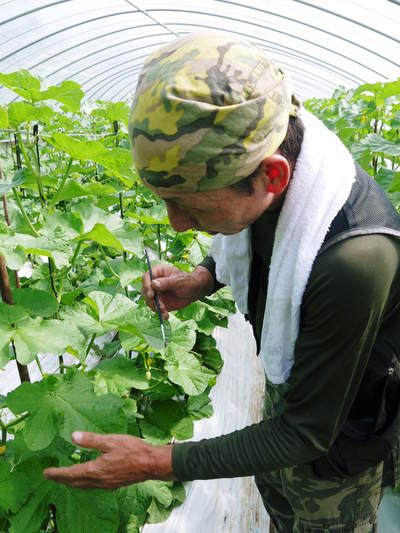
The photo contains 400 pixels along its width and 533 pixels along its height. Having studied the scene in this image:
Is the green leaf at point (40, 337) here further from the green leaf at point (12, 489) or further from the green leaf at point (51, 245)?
the green leaf at point (12, 489)

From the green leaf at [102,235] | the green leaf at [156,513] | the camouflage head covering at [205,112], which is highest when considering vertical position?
the camouflage head covering at [205,112]

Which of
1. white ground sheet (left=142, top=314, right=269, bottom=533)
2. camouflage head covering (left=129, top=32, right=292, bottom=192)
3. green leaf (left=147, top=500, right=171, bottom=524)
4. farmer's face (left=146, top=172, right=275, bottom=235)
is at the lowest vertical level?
white ground sheet (left=142, top=314, right=269, bottom=533)

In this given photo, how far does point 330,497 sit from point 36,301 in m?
0.96

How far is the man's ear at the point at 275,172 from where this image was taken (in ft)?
2.81

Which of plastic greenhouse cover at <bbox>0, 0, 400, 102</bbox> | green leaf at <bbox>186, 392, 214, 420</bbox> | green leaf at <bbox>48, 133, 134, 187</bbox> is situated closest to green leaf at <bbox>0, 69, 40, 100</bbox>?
green leaf at <bbox>48, 133, 134, 187</bbox>

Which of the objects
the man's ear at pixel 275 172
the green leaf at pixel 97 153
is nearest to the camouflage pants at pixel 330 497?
the man's ear at pixel 275 172

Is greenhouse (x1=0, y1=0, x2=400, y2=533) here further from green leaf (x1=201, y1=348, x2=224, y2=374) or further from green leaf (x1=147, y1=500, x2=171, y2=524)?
green leaf (x1=201, y1=348, x2=224, y2=374)

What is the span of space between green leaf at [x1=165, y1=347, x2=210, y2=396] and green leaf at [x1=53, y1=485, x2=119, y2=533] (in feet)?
1.65

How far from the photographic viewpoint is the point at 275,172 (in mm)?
876

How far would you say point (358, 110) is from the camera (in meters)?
2.62

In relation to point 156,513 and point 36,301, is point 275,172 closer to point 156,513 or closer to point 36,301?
point 36,301

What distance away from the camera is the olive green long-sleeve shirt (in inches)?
33.4

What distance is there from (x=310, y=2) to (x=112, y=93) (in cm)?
855

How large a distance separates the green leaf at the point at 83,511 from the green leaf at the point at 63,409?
0.83 feet
